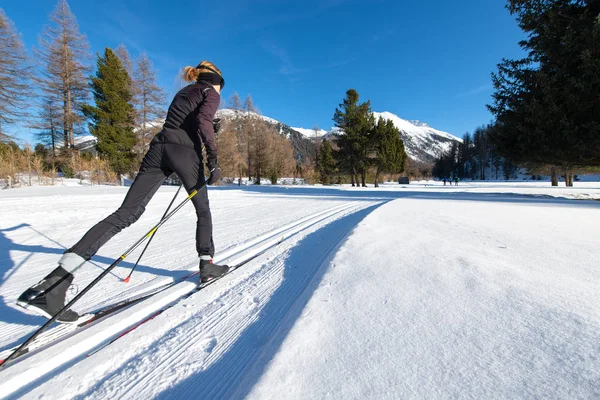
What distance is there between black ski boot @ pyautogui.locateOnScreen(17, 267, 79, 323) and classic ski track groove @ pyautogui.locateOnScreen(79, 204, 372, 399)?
25.0 inches

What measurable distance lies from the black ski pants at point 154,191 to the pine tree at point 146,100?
74.2ft

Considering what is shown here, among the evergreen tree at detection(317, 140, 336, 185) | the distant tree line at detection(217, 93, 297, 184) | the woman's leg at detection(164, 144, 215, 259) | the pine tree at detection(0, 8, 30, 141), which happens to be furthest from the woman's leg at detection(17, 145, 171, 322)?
the evergreen tree at detection(317, 140, 336, 185)

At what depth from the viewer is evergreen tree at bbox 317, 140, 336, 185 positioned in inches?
1253

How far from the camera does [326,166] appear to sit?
107 feet

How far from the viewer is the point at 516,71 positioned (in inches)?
380

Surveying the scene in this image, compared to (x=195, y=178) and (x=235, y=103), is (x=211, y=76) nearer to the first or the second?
→ (x=195, y=178)

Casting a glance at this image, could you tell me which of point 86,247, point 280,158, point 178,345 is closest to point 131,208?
point 86,247

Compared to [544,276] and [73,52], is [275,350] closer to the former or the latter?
[544,276]

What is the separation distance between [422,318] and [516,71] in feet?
41.5

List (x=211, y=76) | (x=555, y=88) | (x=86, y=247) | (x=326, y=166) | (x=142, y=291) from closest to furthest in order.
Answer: (x=86, y=247), (x=142, y=291), (x=211, y=76), (x=555, y=88), (x=326, y=166)

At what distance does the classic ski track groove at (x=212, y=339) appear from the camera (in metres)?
1.08

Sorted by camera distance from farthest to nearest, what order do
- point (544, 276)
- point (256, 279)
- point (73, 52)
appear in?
point (73, 52) → point (256, 279) → point (544, 276)

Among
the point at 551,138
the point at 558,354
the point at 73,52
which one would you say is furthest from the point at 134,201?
the point at 73,52

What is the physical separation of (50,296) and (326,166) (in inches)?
1249
